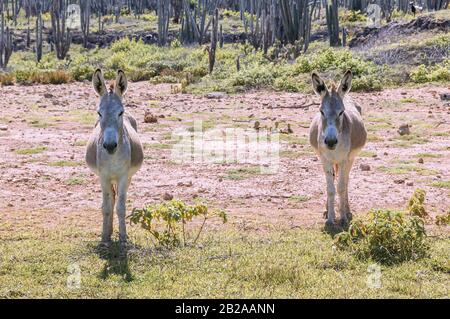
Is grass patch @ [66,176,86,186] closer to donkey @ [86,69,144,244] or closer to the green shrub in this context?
donkey @ [86,69,144,244]

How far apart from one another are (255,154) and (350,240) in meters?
6.10

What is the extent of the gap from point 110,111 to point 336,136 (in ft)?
9.15

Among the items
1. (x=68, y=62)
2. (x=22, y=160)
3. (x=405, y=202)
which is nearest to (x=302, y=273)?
(x=405, y=202)

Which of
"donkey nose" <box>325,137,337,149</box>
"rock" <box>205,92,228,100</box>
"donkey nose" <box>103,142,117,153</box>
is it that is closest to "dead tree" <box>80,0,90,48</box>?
"rock" <box>205,92,228,100</box>

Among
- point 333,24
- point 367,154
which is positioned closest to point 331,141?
point 367,154

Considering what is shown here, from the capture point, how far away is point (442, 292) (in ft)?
20.5

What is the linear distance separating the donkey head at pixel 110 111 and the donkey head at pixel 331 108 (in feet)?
8.42

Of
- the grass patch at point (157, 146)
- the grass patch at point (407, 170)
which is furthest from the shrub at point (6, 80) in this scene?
the grass patch at point (407, 170)

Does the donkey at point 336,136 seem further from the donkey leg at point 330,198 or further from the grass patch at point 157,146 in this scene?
the grass patch at point 157,146

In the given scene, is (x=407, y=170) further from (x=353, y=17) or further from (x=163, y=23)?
(x=353, y=17)

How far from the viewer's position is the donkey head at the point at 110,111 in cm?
717

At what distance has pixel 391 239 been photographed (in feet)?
24.5
